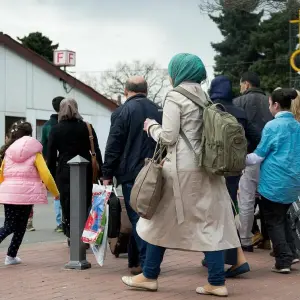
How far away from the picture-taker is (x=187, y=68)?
19.0ft

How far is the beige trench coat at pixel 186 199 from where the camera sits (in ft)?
18.2

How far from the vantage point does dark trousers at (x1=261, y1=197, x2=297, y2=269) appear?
267 inches

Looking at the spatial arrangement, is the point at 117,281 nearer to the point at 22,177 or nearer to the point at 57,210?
the point at 22,177

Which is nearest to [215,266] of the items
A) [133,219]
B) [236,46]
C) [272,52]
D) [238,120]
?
[133,219]

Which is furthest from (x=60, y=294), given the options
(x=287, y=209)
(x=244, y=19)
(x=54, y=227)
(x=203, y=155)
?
(x=244, y=19)

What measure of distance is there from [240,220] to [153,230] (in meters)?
2.45

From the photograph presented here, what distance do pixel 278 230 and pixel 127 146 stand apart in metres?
1.74

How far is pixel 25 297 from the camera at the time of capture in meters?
5.77

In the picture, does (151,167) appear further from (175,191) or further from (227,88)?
(227,88)

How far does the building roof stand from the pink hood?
54.8 feet

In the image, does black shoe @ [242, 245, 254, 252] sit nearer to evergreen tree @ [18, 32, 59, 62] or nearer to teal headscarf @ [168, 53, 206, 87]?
teal headscarf @ [168, 53, 206, 87]

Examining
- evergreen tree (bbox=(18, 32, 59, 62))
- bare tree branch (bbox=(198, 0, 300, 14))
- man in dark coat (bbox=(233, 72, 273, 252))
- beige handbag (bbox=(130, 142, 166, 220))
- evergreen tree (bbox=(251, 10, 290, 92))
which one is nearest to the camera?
beige handbag (bbox=(130, 142, 166, 220))

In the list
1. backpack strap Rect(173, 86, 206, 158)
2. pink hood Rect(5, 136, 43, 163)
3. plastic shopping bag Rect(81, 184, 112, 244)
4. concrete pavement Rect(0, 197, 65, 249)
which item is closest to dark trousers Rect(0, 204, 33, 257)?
pink hood Rect(5, 136, 43, 163)

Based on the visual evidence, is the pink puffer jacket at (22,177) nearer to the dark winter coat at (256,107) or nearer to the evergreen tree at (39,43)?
the dark winter coat at (256,107)
